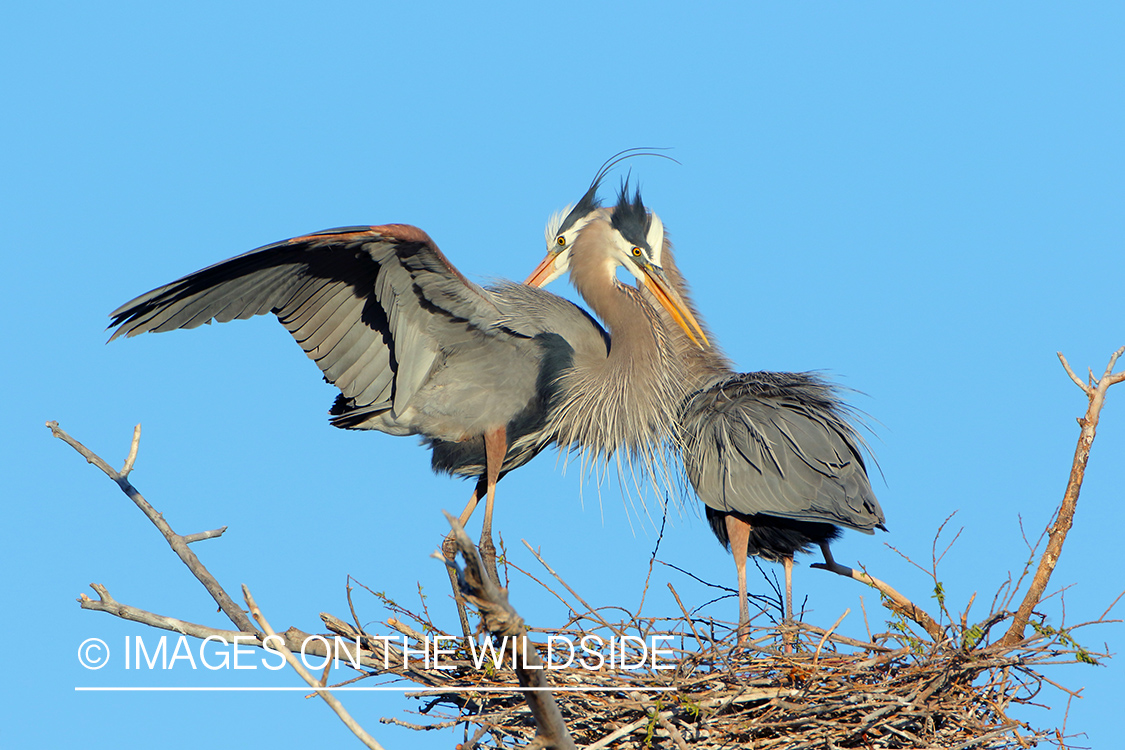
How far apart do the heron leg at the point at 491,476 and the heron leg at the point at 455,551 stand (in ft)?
0.44

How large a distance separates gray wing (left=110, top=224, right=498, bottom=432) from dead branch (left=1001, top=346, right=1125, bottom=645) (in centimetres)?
257

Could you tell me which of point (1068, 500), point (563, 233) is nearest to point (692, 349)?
point (563, 233)

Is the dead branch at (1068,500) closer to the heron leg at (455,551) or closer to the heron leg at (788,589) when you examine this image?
the heron leg at (788,589)

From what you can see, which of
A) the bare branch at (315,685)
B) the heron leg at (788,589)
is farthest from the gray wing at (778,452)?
the bare branch at (315,685)

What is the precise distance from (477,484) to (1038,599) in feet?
9.91

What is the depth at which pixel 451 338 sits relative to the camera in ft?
17.9

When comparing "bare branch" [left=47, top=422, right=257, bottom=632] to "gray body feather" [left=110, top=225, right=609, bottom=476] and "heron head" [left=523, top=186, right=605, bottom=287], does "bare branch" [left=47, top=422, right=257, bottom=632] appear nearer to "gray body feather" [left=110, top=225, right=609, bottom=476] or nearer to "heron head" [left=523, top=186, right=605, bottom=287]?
"gray body feather" [left=110, top=225, right=609, bottom=476]

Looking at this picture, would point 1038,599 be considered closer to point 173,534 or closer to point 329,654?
point 329,654

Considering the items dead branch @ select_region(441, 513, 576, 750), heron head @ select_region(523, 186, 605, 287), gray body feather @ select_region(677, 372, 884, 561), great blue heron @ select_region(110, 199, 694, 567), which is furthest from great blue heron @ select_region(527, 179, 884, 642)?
dead branch @ select_region(441, 513, 576, 750)

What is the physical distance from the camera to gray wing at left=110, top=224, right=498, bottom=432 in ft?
15.0

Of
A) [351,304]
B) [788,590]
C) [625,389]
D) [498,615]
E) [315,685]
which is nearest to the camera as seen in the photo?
[498,615]

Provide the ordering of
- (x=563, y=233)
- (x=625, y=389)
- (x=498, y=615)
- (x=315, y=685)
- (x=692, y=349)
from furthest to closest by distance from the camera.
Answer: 1. (x=563, y=233)
2. (x=692, y=349)
3. (x=625, y=389)
4. (x=315, y=685)
5. (x=498, y=615)

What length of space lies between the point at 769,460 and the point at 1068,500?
5.21ft

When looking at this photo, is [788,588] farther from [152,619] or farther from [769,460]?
[152,619]
